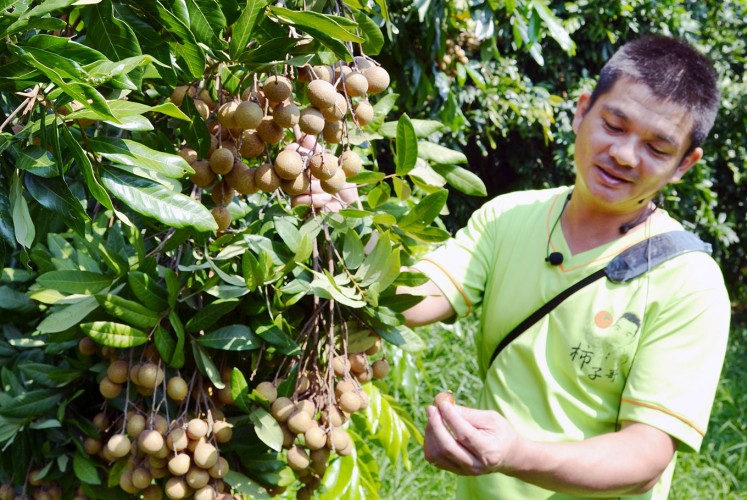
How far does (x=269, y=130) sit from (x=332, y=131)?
0.08 meters

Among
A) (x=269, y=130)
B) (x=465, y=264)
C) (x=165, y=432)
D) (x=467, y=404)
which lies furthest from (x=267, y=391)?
(x=467, y=404)

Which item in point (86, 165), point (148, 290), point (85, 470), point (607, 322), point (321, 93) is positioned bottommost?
point (85, 470)

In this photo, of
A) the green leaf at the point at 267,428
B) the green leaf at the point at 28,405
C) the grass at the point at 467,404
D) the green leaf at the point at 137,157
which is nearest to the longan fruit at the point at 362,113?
the green leaf at the point at 137,157

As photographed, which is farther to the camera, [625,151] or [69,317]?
[625,151]

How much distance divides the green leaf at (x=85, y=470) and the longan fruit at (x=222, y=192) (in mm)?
457

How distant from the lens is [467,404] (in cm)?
383

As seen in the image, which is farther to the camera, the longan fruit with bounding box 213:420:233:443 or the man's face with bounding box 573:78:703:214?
the man's face with bounding box 573:78:703:214

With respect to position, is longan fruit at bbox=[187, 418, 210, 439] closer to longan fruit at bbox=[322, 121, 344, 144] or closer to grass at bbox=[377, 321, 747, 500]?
longan fruit at bbox=[322, 121, 344, 144]

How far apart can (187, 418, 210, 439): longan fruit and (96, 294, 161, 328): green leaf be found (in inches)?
5.5

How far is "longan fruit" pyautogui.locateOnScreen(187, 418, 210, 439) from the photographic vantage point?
110 cm

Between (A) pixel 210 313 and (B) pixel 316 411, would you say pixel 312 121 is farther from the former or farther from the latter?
(B) pixel 316 411

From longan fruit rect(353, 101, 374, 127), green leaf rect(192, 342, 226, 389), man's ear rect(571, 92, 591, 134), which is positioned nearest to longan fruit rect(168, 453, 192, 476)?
green leaf rect(192, 342, 226, 389)

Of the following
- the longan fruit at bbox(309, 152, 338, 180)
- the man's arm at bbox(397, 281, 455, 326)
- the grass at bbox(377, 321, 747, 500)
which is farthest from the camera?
the grass at bbox(377, 321, 747, 500)

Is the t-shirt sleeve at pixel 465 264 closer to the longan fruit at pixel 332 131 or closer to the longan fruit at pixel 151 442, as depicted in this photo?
the longan fruit at pixel 332 131
